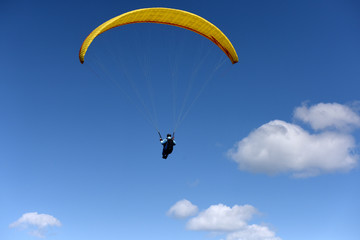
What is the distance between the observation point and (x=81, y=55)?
20.4 metres

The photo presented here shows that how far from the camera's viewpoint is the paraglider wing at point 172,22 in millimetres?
20422

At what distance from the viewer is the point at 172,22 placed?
928 inches

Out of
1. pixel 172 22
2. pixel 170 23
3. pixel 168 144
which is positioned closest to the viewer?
pixel 168 144

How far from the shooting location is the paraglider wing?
20.4 meters

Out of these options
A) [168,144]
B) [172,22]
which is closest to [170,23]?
[172,22]

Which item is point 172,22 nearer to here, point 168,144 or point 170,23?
point 170,23

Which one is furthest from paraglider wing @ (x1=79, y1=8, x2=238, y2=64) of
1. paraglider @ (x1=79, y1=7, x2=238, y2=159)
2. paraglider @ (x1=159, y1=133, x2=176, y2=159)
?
paraglider @ (x1=159, y1=133, x2=176, y2=159)

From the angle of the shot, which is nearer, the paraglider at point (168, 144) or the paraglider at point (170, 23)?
the paraglider at point (170, 23)

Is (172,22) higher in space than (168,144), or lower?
higher

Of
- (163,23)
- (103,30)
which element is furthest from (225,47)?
(103,30)

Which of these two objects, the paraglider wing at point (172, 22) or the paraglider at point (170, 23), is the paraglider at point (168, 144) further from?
the paraglider wing at point (172, 22)

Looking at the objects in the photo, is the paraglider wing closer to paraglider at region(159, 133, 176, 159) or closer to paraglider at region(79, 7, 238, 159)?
paraglider at region(79, 7, 238, 159)

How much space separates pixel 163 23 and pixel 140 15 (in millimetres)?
2217

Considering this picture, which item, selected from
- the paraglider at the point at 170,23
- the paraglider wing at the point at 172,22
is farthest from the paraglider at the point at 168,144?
the paraglider wing at the point at 172,22
